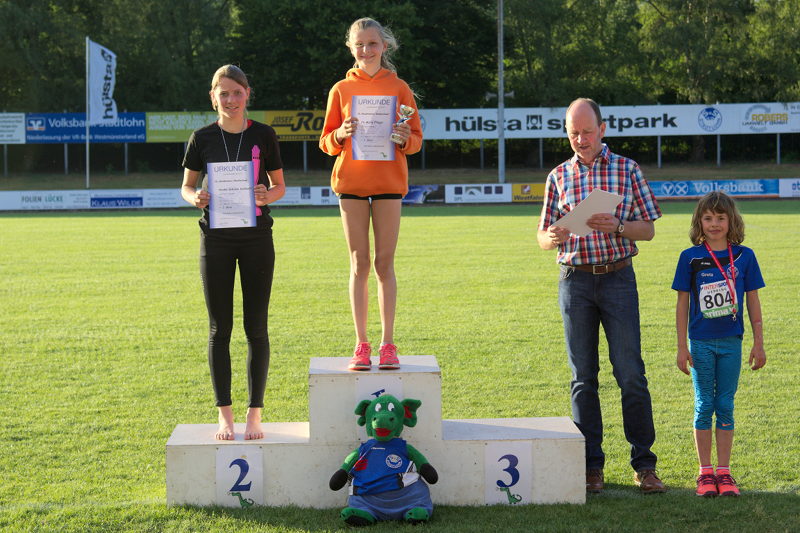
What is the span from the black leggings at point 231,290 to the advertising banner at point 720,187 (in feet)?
98.0

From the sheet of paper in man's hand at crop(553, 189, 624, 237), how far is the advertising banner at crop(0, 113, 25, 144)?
41568 millimetres

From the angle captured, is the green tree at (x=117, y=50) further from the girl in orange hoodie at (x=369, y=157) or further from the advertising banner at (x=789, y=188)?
the girl in orange hoodie at (x=369, y=157)

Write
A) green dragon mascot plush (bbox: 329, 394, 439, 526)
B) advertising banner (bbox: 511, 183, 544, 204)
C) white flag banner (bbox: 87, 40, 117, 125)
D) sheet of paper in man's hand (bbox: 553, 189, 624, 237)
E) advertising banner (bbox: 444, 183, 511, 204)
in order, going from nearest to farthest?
green dragon mascot plush (bbox: 329, 394, 439, 526) → sheet of paper in man's hand (bbox: 553, 189, 624, 237) → advertising banner (bbox: 444, 183, 511, 204) → advertising banner (bbox: 511, 183, 544, 204) → white flag banner (bbox: 87, 40, 117, 125)

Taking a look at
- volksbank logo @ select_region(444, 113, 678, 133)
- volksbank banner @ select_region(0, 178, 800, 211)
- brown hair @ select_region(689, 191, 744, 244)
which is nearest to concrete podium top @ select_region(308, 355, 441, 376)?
brown hair @ select_region(689, 191, 744, 244)

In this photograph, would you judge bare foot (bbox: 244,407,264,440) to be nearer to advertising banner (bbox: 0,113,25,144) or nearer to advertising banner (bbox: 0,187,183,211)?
advertising banner (bbox: 0,187,183,211)

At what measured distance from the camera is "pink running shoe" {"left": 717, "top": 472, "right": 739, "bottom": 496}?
494 cm

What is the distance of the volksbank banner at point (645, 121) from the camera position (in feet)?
139

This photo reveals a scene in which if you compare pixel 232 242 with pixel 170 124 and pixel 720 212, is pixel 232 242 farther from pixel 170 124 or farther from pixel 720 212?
pixel 170 124

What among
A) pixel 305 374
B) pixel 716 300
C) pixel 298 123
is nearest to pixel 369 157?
pixel 716 300

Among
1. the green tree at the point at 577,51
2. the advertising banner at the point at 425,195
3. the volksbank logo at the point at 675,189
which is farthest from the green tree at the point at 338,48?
the volksbank logo at the point at 675,189

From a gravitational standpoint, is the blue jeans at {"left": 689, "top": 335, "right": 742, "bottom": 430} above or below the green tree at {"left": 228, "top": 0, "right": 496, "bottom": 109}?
below

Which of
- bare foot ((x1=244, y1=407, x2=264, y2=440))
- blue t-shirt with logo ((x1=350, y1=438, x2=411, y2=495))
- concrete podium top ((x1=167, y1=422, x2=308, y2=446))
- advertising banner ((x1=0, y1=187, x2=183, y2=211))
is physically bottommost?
blue t-shirt with logo ((x1=350, y1=438, x2=411, y2=495))

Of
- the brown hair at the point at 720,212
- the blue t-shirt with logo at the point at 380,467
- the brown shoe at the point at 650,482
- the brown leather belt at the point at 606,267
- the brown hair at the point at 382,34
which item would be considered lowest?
the brown shoe at the point at 650,482

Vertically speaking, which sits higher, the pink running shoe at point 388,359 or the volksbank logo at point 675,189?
the volksbank logo at point 675,189
